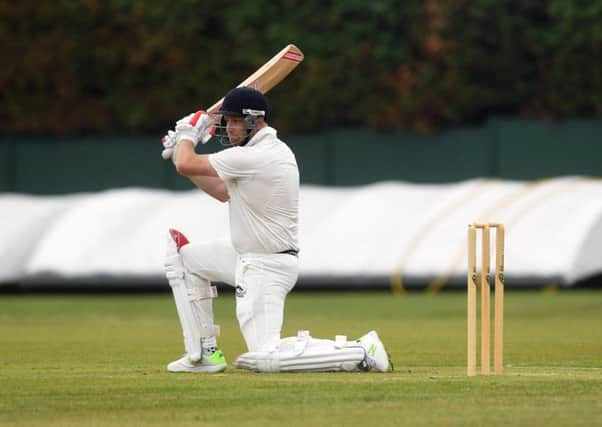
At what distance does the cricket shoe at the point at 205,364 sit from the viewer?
9625 mm

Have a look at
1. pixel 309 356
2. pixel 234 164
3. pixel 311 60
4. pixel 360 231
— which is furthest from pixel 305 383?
pixel 311 60

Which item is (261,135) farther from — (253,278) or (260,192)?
(253,278)

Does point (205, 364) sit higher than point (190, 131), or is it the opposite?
point (190, 131)

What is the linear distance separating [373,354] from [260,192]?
4.06 ft

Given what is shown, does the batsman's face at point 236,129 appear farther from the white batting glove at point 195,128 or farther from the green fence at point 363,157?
the green fence at point 363,157

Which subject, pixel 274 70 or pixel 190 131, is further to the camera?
pixel 274 70

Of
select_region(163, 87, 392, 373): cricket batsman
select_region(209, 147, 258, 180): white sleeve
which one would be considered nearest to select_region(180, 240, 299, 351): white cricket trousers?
select_region(163, 87, 392, 373): cricket batsman

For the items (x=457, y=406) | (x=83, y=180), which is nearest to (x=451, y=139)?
(x=83, y=180)

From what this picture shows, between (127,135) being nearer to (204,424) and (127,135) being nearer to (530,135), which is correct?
(530,135)

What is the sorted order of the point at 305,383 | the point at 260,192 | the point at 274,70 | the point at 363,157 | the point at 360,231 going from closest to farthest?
the point at 305,383 → the point at 260,192 → the point at 274,70 → the point at 360,231 → the point at 363,157

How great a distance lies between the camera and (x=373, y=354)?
931cm

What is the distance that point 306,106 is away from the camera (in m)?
28.8

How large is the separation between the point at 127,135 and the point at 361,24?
531 centimetres

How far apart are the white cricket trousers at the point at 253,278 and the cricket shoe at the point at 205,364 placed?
0.27m
